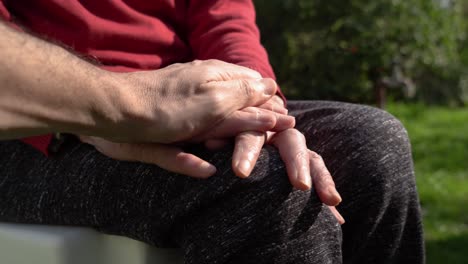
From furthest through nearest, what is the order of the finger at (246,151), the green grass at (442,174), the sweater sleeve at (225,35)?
the green grass at (442,174) < the sweater sleeve at (225,35) < the finger at (246,151)

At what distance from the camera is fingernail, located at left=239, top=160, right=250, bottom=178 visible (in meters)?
1.30

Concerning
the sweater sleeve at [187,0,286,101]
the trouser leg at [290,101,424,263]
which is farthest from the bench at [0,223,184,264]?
the sweater sleeve at [187,0,286,101]

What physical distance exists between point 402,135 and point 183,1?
655 mm

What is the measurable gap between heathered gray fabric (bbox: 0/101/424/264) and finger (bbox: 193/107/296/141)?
0.15 ft

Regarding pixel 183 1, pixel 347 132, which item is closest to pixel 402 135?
pixel 347 132

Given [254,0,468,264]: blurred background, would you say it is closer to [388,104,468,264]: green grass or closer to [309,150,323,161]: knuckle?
[388,104,468,264]: green grass

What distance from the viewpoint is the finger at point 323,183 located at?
1.37 m

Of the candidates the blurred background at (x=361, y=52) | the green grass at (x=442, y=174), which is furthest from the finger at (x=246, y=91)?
the blurred background at (x=361, y=52)

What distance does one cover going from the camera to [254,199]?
1316mm

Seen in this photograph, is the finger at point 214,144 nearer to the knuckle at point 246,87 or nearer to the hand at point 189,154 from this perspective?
the hand at point 189,154

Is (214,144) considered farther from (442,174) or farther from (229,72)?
(442,174)

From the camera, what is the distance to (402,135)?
67.0 inches

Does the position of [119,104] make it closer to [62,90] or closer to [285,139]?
[62,90]

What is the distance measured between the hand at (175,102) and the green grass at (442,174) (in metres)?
1.88
